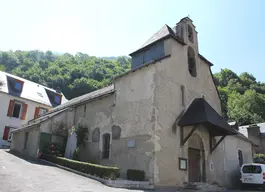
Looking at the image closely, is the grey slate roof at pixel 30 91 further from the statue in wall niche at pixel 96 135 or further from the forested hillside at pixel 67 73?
the forested hillside at pixel 67 73

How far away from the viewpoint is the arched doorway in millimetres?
14828

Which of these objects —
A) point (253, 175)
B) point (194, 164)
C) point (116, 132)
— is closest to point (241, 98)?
point (253, 175)

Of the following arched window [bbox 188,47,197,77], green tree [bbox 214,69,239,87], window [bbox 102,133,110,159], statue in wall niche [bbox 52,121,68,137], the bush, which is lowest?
the bush

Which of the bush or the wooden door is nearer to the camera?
the bush

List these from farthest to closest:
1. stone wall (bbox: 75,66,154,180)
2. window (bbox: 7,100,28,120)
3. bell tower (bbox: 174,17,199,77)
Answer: window (bbox: 7,100,28,120)
bell tower (bbox: 174,17,199,77)
stone wall (bbox: 75,66,154,180)

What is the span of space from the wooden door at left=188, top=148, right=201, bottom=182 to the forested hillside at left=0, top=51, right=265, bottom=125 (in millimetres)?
37073

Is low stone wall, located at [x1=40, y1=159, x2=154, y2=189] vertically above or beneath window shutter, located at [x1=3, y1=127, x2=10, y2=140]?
beneath

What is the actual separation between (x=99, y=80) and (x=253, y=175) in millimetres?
50645

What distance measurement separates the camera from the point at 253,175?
16375mm

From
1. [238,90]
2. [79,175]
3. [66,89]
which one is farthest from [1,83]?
[238,90]

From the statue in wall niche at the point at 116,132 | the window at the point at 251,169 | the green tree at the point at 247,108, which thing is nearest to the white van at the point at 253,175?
the window at the point at 251,169

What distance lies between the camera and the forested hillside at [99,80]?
55625mm

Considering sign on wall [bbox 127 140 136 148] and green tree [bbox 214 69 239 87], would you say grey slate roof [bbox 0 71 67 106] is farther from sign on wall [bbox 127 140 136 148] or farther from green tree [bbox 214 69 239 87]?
green tree [bbox 214 69 239 87]

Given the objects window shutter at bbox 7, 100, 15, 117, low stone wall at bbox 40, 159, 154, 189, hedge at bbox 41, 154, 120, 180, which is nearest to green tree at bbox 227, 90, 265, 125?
window shutter at bbox 7, 100, 15, 117
